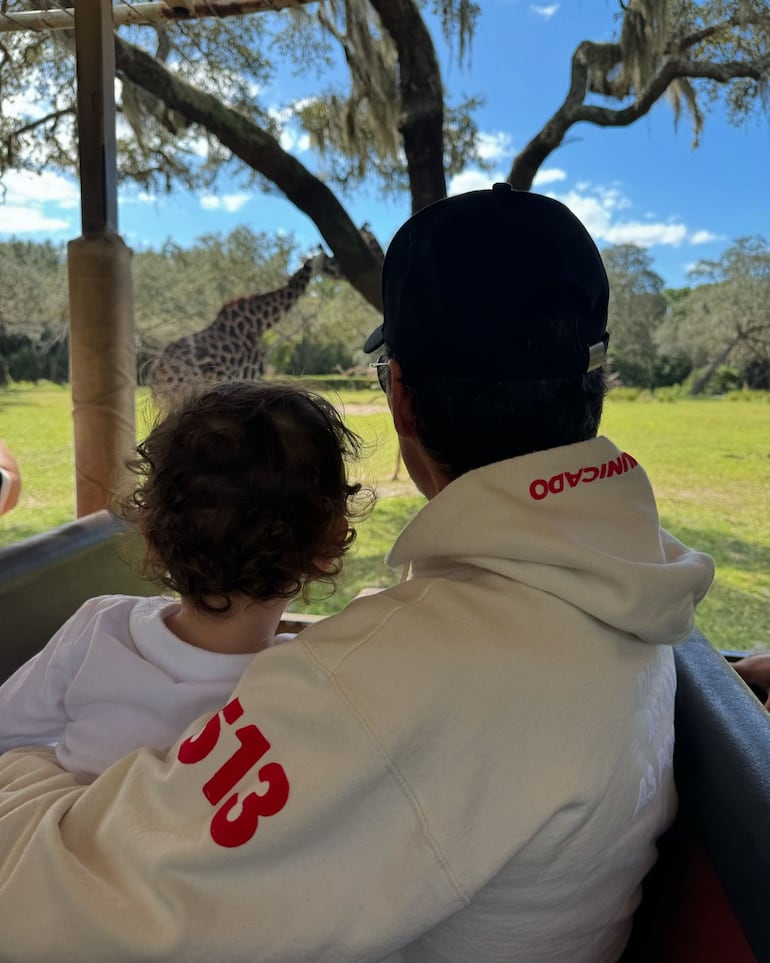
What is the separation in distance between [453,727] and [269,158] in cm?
345

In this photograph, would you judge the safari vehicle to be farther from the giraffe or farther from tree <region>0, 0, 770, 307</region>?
the giraffe

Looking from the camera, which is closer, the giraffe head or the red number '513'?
the red number '513'

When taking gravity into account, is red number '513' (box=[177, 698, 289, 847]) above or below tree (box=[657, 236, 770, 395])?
below

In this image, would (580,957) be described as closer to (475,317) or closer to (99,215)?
(475,317)

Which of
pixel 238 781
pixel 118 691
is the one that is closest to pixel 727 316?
pixel 118 691

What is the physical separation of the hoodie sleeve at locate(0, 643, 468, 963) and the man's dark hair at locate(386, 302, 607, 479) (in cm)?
24

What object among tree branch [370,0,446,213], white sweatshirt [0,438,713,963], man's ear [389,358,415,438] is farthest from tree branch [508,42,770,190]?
white sweatshirt [0,438,713,963]

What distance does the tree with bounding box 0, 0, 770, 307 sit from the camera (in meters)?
3.03

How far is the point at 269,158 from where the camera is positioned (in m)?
3.45

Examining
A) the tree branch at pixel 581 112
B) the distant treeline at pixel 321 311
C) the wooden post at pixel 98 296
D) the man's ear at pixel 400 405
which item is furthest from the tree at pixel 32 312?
the man's ear at pixel 400 405

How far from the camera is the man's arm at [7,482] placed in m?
1.63

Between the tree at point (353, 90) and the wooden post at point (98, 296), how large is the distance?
128 cm

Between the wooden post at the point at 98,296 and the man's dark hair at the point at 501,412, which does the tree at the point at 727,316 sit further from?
the man's dark hair at the point at 501,412

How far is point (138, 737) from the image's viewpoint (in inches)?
33.1
